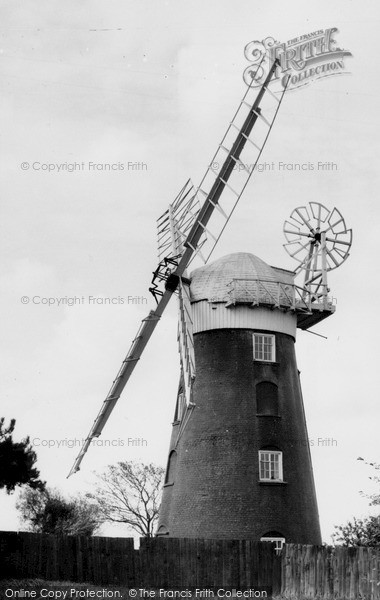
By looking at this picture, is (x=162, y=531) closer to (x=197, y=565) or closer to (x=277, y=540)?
(x=277, y=540)

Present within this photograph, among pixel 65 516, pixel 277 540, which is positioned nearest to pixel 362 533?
pixel 277 540

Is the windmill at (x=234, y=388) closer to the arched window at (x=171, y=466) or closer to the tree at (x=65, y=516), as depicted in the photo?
the arched window at (x=171, y=466)

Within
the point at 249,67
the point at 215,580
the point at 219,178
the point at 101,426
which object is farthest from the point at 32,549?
the point at 249,67

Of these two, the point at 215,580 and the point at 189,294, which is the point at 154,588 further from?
the point at 189,294

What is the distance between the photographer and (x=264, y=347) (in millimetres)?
36531

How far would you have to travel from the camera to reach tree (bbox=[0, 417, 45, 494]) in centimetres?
2456

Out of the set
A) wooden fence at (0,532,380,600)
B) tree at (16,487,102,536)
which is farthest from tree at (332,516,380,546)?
tree at (16,487,102,536)

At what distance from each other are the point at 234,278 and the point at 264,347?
2657 mm

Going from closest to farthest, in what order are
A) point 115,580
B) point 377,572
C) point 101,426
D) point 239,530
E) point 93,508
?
point 377,572, point 115,580, point 239,530, point 101,426, point 93,508

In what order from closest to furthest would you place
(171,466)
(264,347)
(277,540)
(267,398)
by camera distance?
1. (277,540)
2. (267,398)
3. (264,347)
4. (171,466)

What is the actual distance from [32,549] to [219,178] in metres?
14.8

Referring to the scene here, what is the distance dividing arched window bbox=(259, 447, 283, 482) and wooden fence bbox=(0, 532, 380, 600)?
3.56 meters

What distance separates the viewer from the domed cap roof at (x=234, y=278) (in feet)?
120

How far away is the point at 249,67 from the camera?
37094 millimetres
